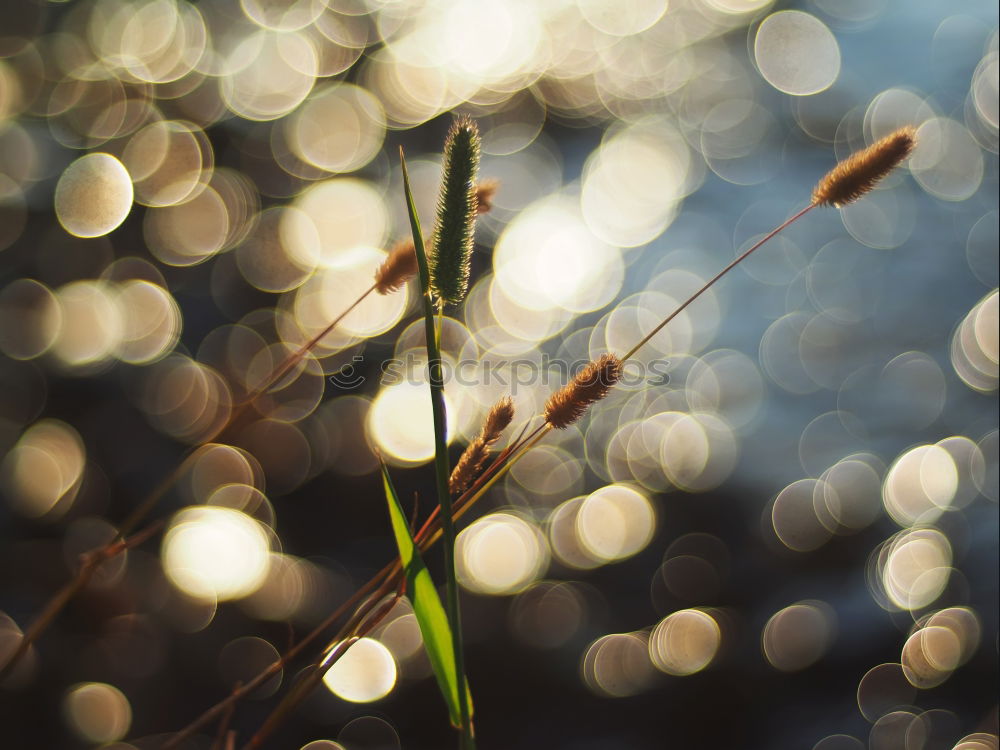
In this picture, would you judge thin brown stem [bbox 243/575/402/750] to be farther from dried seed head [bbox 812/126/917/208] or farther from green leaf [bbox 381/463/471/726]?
dried seed head [bbox 812/126/917/208]

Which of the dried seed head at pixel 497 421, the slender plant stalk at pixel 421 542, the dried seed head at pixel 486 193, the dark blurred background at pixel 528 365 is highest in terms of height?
the dark blurred background at pixel 528 365

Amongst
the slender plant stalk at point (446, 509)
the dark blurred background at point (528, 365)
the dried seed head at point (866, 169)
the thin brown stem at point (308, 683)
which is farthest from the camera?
the dark blurred background at point (528, 365)

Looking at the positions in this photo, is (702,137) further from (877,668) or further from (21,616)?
(21,616)

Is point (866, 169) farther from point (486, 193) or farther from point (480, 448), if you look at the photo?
point (480, 448)

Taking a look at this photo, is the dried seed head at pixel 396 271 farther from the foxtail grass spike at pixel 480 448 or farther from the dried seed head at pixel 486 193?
the foxtail grass spike at pixel 480 448

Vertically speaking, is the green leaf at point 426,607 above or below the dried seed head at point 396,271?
below

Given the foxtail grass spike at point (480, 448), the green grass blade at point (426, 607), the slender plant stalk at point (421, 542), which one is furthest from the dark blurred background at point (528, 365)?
the foxtail grass spike at point (480, 448)

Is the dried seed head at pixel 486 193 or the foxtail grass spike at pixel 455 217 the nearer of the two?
the foxtail grass spike at pixel 455 217
